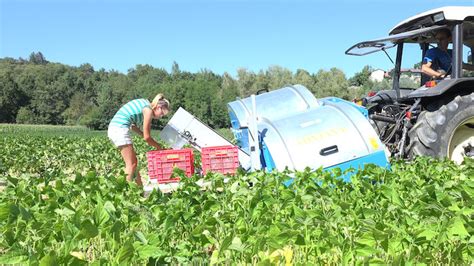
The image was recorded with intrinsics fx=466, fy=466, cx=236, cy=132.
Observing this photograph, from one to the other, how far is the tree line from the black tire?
2918 centimetres

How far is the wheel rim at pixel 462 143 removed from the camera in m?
5.72

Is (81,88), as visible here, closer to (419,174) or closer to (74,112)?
(74,112)

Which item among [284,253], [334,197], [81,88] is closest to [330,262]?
[284,253]

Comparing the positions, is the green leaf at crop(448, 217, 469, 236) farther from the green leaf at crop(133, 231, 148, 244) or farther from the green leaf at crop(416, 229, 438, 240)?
the green leaf at crop(133, 231, 148, 244)

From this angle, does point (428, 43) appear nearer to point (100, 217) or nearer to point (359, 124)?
point (359, 124)

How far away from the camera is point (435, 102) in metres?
5.73

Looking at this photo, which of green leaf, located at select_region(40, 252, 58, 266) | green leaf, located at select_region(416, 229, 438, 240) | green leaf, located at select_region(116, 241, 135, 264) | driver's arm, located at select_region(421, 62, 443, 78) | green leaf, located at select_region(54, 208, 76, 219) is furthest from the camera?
driver's arm, located at select_region(421, 62, 443, 78)

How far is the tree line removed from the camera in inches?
2184

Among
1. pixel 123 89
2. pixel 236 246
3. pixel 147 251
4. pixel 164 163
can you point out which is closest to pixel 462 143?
pixel 164 163

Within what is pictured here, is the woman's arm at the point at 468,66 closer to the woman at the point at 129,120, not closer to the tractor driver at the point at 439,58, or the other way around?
the tractor driver at the point at 439,58

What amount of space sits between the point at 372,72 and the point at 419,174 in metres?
3.32

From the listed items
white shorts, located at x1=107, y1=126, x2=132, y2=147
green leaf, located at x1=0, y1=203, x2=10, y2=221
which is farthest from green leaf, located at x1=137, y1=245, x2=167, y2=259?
white shorts, located at x1=107, y1=126, x2=132, y2=147

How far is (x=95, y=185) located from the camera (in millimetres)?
3455

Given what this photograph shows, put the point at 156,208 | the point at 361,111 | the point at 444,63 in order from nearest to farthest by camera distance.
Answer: the point at 156,208 < the point at 361,111 < the point at 444,63
